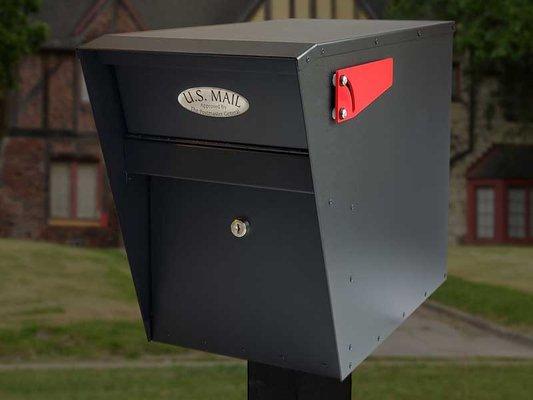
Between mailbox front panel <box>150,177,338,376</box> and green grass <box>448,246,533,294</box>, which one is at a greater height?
mailbox front panel <box>150,177,338,376</box>

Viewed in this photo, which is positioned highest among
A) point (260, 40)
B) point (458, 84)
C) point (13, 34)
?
point (13, 34)

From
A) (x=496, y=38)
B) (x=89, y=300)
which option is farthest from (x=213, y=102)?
(x=496, y=38)

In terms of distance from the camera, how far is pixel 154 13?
2159 cm

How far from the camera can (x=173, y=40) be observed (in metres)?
3.12

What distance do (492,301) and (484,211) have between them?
9060mm

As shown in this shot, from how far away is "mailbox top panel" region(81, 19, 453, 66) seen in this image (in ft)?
9.64

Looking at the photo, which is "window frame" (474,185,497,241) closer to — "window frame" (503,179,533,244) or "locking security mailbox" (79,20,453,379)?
"window frame" (503,179,533,244)

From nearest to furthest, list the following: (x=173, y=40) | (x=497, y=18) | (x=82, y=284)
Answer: (x=173, y=40) < (x=82, y=284) < (x=497, y=18)

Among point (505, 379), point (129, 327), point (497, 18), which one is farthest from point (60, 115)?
point (505, 379)

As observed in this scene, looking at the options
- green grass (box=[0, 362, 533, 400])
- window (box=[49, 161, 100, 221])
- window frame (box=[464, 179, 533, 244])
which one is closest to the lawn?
green grass (box=[0, 362, 533, 400])

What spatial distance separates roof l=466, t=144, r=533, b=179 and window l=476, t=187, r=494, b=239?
319mm

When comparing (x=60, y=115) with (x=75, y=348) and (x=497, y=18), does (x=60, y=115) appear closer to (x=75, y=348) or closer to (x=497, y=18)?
(x=497, y=18)

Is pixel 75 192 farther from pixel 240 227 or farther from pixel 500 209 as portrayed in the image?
pixel 240 227

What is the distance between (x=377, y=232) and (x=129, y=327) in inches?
281
